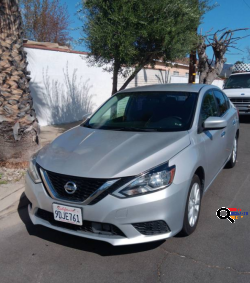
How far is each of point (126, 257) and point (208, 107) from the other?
96.5 inches

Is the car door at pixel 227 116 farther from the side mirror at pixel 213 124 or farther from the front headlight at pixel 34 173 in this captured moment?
the front headlight at pixel 34 173

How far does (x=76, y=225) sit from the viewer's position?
3168 millimetres

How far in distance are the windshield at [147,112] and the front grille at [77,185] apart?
1286 mm

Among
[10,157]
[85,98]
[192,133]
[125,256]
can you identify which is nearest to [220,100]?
[192,133]

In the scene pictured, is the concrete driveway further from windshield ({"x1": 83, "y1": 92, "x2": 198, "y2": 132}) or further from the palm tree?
the palm tree

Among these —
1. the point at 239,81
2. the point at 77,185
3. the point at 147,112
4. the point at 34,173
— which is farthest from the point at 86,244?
the point at 239,81

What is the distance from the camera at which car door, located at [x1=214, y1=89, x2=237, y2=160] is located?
5208mm

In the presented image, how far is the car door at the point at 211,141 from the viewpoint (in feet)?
13.3

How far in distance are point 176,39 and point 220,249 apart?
16.3ft

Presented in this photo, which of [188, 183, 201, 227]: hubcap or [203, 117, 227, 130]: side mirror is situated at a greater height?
[203, 117, 227, 130]: side mirror

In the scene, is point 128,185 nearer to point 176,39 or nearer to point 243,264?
point 243,264

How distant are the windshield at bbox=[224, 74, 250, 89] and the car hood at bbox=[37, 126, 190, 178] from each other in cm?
1015

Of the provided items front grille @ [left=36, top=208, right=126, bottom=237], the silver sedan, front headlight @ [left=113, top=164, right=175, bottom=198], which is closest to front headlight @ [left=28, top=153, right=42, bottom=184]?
the silver sedan

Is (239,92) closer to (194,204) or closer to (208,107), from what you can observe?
(208,107)
